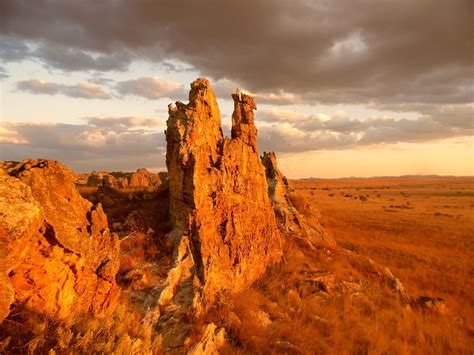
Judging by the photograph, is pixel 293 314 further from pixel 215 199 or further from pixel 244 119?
pixel 244 119

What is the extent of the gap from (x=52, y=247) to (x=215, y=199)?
6286mm

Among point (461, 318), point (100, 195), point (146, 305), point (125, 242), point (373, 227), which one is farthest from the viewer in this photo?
point (373, 227)

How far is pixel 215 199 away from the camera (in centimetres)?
1145

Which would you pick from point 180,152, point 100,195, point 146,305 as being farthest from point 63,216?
point 100,195

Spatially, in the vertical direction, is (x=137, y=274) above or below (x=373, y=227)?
above

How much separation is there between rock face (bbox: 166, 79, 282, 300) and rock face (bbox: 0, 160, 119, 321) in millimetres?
3298

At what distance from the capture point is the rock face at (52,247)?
4711 mm

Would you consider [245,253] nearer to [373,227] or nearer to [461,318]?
[461,318]

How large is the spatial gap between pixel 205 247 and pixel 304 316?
12.2 ft

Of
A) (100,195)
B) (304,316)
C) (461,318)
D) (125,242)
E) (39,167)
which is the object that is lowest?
(461,318)

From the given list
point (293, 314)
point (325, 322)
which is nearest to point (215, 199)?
point (293, 314)

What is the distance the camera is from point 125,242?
11203mm

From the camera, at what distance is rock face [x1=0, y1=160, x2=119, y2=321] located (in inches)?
185

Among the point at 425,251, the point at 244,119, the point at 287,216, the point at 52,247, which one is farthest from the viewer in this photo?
the point at 425,251
